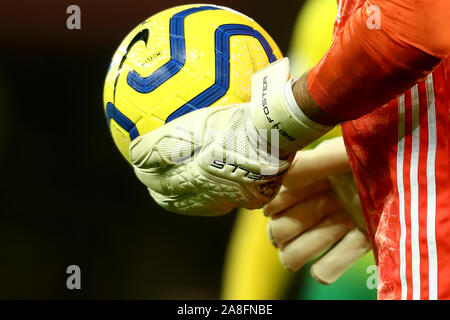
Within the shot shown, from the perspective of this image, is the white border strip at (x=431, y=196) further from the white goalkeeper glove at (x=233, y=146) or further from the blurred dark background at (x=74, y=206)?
the blurred dark background at (x=74, y=206)

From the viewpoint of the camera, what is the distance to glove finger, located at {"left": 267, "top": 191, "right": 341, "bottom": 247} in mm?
1376

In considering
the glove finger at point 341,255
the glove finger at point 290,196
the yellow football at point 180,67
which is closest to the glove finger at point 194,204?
the yellow football at point 180,67

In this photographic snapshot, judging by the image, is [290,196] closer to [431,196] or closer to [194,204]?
[194,204]

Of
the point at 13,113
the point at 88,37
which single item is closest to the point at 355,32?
the point at 88,37

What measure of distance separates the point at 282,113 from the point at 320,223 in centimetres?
64

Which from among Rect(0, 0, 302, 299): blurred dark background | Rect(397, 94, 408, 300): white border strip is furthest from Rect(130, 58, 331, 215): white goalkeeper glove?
Rect(0, 0, 302, 299): blurred dark background

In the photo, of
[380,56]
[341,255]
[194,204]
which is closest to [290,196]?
[341,255]

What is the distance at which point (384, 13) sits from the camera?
71 cm

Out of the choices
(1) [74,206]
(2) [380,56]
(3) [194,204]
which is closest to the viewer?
(2) [380,56]

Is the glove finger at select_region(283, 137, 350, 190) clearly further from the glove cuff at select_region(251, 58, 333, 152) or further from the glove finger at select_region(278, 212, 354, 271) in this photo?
the glove cuff at select_region(251, 58, 333, 152)

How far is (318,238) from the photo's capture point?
1.40m

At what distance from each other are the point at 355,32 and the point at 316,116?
12 centimetres

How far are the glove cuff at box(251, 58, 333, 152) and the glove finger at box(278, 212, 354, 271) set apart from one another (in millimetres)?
572
